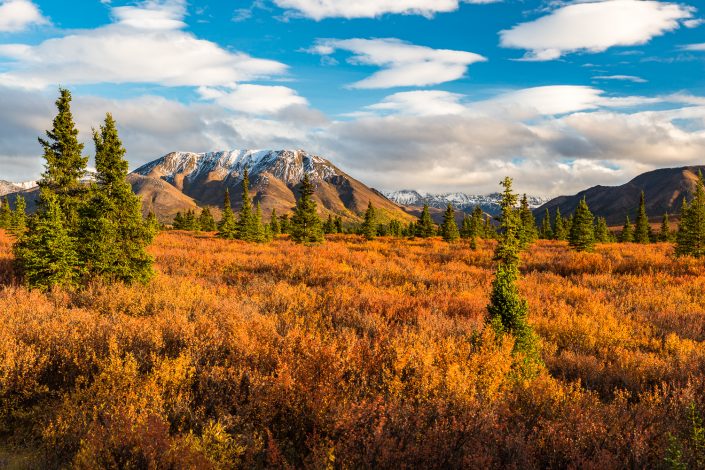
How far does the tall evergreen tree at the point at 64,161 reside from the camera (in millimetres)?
18297

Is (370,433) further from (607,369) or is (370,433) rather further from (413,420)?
(607,369)

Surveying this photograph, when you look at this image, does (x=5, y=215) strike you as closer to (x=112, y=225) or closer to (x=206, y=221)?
(x=206, y=221)

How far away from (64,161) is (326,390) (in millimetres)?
20312

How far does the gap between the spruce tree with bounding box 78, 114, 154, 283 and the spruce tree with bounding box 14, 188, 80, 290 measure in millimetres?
687

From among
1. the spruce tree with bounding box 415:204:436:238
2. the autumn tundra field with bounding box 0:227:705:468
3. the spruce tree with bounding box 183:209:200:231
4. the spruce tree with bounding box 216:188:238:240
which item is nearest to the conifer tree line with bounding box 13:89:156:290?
the autumn tundra field with bounding box 0:227:705:468

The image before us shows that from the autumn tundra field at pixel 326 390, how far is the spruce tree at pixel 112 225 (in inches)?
108

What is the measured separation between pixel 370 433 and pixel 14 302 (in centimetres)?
871

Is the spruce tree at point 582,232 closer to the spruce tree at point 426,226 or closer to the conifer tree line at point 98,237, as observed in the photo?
the spruce tree at point 426,226

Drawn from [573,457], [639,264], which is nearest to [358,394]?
[573,457]

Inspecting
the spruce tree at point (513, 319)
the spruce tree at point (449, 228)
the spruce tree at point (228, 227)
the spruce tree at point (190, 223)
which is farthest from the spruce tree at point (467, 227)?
the spruce tree at point (513, 319)

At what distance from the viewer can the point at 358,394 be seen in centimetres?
485

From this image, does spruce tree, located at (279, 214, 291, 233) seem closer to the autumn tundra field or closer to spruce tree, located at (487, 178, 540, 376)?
the autumn tundra field

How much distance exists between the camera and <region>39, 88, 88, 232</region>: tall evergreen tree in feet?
60.0

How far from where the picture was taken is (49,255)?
11.3 metres
